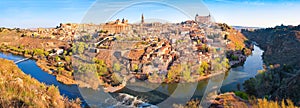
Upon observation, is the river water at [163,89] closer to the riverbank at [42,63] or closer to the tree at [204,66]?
the riverbank at [42,63]

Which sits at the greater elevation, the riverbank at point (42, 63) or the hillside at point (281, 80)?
the hillside at point (281, 80)

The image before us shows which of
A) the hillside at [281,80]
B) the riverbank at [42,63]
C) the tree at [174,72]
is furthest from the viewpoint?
the riverbank at [42,63]

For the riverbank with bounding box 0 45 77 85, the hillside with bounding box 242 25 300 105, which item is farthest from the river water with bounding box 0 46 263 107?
the hillside with bounding box 242 25 300 105

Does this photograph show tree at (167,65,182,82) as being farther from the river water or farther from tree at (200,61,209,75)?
tree at (200,61,209,75)

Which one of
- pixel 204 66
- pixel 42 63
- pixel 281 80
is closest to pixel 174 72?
pixel 204 66

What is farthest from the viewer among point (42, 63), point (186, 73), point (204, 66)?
point (42, 63)

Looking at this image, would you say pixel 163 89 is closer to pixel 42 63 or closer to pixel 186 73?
pixel 186 73

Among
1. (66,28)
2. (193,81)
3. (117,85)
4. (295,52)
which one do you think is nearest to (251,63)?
(295,52)

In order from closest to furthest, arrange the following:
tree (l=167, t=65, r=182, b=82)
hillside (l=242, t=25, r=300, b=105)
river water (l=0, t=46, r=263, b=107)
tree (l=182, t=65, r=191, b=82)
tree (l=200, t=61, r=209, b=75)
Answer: hillside (l=242, t=25, r=300, b=105), river water (l=0, t=46, r=263, b=107), tree (l=182, t=65, r=191, b=82), tree (l=167, t=65, r=182, b=82), tree (l=200, t=61, r=209, b=75)

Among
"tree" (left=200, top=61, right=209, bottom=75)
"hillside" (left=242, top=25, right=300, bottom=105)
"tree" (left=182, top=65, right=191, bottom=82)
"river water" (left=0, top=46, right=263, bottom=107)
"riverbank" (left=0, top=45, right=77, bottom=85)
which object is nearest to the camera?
"hillside" (left=242, top=25, right=300, bottom=105)

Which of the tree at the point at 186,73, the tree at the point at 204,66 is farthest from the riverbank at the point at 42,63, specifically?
the tree at the point at 204,66

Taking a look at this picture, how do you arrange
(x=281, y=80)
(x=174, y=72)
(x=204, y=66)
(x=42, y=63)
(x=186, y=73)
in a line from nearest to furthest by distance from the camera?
(x=281, y=80)
(x=186, y=73)
(x=174, y=72)
(x=204, y=66)
(x=42, y=63)
